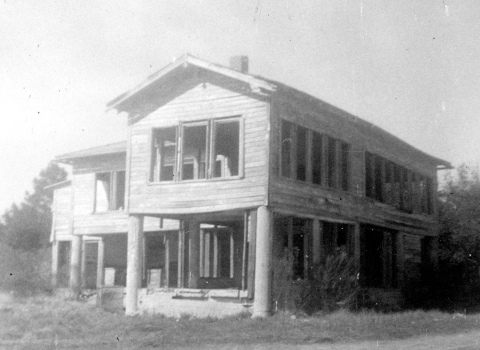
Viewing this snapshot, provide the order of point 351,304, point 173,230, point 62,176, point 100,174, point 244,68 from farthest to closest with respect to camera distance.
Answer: point 62,176
point 100,174
point 173,230
point 244,68
point 351,304

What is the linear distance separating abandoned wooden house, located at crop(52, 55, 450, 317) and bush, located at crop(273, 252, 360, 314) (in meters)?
0.44

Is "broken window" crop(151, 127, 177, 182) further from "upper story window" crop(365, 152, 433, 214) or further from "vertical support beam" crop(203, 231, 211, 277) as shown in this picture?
"upper story window" crop(365, 152, 433, 214)

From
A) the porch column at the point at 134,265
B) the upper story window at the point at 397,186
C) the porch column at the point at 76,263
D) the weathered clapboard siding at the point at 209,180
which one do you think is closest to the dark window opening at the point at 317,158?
the upper story window at the point at 397,186

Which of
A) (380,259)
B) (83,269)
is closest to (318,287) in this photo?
(380,259)

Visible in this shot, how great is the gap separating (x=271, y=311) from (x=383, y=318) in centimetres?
321

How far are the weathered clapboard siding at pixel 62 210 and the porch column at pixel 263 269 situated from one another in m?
15.9

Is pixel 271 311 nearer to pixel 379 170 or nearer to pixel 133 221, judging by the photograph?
pixel 133 221

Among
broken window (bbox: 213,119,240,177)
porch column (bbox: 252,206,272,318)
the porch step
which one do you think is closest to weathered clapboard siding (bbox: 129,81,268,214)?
porch column (bbox: 252,206,272,318)

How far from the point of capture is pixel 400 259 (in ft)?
90.1

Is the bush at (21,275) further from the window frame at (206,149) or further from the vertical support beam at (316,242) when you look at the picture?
the vertical support beam at (316,242)

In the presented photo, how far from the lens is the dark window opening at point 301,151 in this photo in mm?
20625

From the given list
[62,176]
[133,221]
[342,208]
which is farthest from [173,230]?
[62,176]

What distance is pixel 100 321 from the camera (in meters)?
17.6

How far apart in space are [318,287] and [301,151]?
5.41 meters
